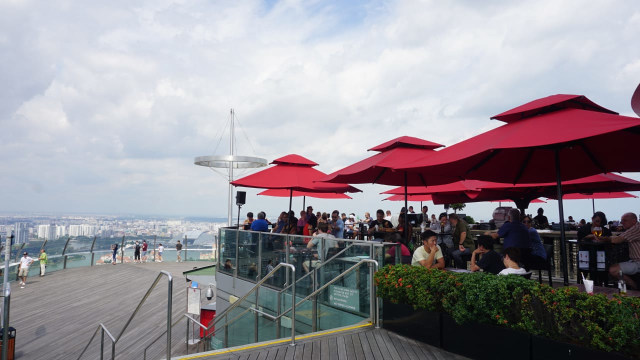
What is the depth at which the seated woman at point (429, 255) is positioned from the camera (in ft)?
19.9

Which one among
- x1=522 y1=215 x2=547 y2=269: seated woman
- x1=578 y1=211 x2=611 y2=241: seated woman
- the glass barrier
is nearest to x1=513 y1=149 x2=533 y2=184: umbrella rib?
x1=522 y1=215 x2=547 y2=269: seated woman

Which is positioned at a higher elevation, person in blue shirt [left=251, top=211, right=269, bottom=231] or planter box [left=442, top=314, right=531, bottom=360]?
person in blue shirt [left=251, top=211, right=269, bottom=231]

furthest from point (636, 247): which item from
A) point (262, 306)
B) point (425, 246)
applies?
point (262, 306)

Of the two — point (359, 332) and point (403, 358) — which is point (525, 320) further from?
point (359, 332)

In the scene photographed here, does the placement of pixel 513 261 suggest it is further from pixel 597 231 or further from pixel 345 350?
pixel 597 231

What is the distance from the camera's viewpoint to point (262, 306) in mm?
8930

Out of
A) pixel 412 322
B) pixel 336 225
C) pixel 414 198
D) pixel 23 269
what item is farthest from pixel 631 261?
pixel 23 269

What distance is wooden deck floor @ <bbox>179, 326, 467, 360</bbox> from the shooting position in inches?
177

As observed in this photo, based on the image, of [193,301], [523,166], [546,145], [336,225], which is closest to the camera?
[546,145]

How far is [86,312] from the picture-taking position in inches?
619

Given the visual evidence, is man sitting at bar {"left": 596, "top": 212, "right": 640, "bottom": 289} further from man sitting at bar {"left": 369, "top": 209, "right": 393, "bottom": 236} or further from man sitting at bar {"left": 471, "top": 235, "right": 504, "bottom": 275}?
man sitting at bar {"left": 369, "top": 209, "right": 393, "bottom": 236}

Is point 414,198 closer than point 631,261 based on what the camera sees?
No

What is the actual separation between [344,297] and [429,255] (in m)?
1.53

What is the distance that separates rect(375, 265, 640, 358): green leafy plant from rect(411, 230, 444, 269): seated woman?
35.5 inches
